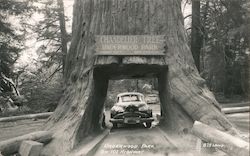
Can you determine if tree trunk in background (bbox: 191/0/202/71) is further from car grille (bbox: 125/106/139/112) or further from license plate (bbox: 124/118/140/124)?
license plate (bbox: 124/118/140/124)

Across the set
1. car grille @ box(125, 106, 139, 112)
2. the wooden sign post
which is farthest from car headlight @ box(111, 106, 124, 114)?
the wooden sign post

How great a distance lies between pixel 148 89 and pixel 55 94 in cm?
→ 1404

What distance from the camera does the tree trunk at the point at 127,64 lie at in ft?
28.0

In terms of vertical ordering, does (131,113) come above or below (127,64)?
below

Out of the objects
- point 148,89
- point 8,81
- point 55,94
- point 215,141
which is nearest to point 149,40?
point 215,141

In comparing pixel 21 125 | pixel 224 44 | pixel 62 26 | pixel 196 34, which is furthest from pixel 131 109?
pixel 62 26

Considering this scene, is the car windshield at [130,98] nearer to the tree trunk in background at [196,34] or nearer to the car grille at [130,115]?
the car grille at [130,115]

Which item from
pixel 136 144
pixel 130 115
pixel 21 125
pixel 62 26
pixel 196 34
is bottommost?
pixel 21 125

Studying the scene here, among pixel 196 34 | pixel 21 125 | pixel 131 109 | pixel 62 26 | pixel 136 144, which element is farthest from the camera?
pixel 62 26

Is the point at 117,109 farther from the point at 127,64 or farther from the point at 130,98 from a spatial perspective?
the point at 127,64

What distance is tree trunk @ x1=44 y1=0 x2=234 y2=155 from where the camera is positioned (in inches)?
336

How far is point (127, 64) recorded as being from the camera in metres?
9.48

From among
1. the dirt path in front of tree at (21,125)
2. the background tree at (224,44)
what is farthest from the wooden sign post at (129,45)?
the background tree at (224,44)

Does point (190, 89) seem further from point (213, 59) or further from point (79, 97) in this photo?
point (213, 59)
